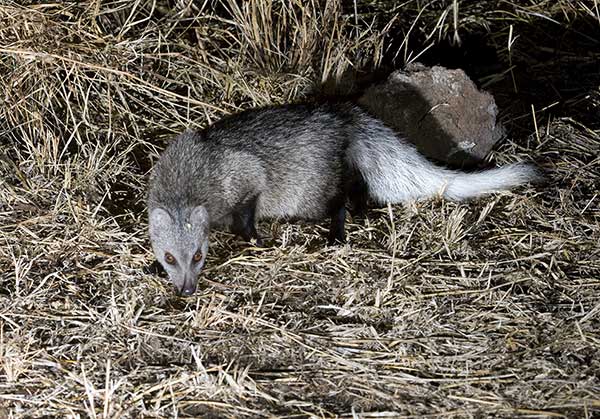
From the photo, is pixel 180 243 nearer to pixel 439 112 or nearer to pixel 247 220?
pixel 247 220

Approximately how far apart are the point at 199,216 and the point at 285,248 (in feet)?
1.91

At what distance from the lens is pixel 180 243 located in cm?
458

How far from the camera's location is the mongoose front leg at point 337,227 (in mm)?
5090

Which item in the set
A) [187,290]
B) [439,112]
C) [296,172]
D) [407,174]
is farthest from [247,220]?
[439,112]

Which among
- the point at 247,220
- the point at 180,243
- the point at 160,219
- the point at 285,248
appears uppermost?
the point at 160,219

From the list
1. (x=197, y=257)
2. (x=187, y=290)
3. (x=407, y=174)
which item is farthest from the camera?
(x=407, y=174)

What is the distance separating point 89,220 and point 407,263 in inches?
74.8

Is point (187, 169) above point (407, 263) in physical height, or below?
above

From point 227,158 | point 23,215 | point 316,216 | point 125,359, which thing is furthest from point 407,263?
point 23,215

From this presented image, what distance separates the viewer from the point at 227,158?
16.4 feet

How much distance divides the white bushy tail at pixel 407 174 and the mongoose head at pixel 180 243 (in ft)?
3.76

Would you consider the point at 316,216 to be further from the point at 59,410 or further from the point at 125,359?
the point at 59,410

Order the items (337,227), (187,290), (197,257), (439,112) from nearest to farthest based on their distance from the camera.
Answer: (187,290) < (197,257) < (337,227) < (439,112)

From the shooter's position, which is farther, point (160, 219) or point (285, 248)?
point (285, 248)
